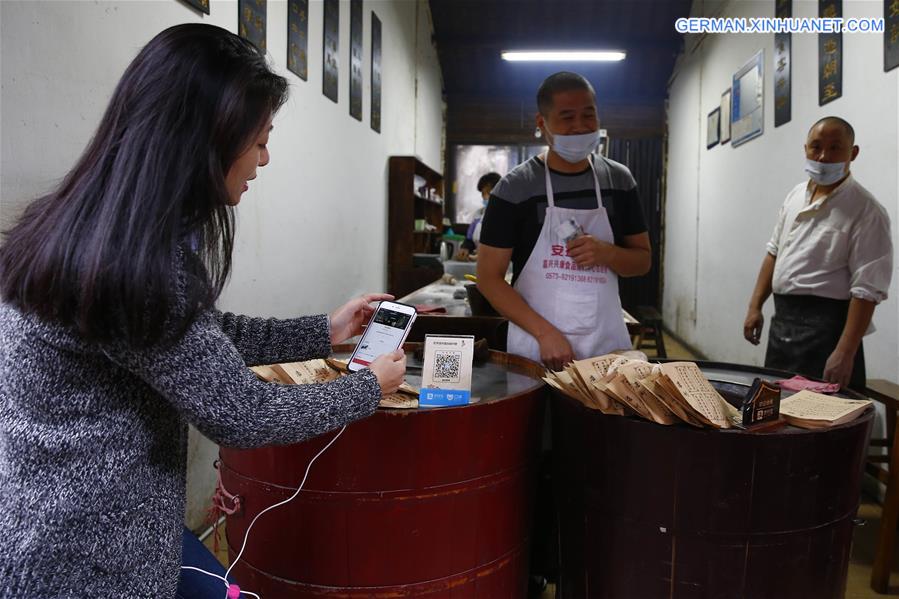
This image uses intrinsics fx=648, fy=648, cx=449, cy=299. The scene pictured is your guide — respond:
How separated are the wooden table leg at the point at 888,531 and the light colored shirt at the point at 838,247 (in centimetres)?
63

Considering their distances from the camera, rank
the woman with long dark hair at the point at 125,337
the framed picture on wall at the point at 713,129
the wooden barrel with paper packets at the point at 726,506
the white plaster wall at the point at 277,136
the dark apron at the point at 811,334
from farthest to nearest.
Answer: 1. the framed picture on wall at the point at 713,129
2. the dark apron at the point at 811,334
3. the white plaster wall at the point at 277,136
4. the wooden barrel with paper packets at the point at 726,506
5. the woman with long dark hair at the point at 125,337

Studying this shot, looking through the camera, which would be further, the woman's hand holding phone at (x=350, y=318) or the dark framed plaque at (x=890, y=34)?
the dark framed plaque at (x=890, y=34)

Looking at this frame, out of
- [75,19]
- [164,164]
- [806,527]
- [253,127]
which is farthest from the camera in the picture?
[75,19]

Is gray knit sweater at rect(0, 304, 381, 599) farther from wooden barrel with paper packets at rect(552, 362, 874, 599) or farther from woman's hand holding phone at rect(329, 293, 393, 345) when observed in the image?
wooden barrel with paper packets at rect(552, 362, 874, 599)

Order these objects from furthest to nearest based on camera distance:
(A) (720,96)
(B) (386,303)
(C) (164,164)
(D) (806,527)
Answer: (A) (720,96) → (B) (386,303) → (D) (806,527) → (C) (164,164)

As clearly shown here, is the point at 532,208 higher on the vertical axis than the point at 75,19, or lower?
lower

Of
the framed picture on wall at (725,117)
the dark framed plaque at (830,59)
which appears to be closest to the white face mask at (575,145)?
the dark framed plaque at (830,59)

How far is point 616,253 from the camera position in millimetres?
2010

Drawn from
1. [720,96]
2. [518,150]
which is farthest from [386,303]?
[518,150]

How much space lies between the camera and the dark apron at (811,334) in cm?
279

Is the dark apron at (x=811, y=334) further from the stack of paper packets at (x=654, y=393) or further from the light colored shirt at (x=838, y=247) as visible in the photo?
the stack of paper packets at (x=654, y=393)

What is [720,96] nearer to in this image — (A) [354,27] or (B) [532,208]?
(A) [354,27]

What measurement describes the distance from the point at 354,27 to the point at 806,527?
4979 mm

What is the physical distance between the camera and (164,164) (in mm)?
852
